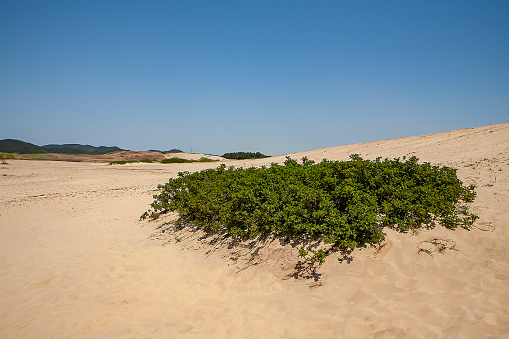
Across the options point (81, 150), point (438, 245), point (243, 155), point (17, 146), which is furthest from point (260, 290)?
point (81, 150)

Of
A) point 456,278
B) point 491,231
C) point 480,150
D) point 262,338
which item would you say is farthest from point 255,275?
point 480,150

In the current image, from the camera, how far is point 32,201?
13.5 meters

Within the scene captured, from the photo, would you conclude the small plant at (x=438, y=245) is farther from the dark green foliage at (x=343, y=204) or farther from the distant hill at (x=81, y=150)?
the distant hill at (x=81, y=150)

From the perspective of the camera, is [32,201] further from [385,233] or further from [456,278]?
[456,278]

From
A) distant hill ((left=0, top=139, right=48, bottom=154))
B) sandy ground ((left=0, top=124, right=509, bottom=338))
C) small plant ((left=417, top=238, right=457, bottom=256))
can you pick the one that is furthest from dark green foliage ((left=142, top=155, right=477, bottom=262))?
distant hill ((left=0, top=139, right=48, bottom=154))

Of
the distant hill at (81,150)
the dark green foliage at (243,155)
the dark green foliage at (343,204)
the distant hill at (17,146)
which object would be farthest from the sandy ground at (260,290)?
the distant hill at (81,150)

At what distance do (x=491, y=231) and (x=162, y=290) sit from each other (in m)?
5.95

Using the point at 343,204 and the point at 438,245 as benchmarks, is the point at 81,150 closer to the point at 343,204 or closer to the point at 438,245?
the point at 343,204

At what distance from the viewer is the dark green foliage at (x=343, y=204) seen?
479 cm

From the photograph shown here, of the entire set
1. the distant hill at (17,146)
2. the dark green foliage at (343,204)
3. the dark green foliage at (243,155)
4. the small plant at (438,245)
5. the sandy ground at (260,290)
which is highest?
the distant hill at (17,146)

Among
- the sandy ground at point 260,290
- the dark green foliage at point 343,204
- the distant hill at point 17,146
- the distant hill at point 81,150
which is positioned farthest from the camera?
the distant hill at point 81,150

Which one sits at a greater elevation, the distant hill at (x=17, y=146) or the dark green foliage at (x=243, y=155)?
the distant hill at (x=17, y=146)

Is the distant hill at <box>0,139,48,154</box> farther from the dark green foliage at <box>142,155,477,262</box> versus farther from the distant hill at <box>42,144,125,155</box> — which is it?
the dark green foliage at <box>142,155,477,262</box>

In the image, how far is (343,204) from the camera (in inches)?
212
